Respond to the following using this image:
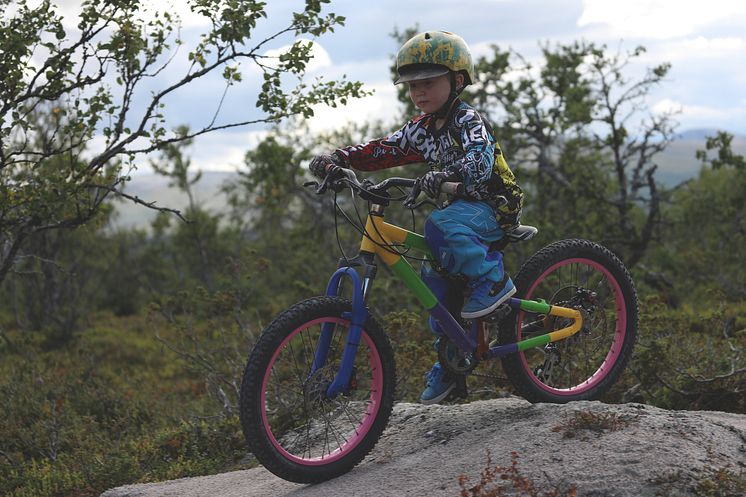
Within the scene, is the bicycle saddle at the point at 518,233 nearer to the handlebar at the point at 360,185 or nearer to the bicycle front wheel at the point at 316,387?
the handlebar at the point at 360,185

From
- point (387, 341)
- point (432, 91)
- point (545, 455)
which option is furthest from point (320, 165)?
point (545, 455)

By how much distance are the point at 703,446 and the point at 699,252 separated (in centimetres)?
1213

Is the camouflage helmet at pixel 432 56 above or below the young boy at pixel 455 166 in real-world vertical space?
above

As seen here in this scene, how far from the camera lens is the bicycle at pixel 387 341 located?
425 cm

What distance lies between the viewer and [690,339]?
25.7 feet

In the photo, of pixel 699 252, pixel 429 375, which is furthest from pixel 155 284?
pixel 429 375

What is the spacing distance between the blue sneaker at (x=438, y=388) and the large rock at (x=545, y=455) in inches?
8.1

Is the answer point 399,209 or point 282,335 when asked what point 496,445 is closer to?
point 282,335

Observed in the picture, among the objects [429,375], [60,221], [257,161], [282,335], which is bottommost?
[429,375]

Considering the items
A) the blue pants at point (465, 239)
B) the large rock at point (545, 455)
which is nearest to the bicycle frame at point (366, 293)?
the blue pants at point (465, 239)

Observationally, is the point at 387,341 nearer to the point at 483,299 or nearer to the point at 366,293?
the point at 366,293

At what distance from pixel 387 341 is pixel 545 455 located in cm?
105

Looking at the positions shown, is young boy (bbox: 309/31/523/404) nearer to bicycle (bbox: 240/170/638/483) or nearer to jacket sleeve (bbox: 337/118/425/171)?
jacket sleeve (bbox: 337/118/425/171)

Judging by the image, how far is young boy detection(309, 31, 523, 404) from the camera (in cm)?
441
